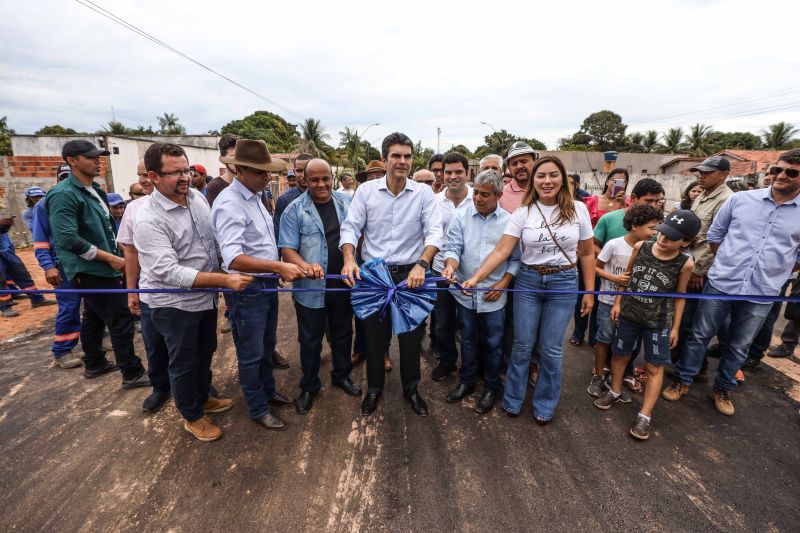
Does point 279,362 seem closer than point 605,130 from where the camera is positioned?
Yes

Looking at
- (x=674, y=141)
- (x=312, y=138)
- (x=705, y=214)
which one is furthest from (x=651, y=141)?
(x=705, y=214)

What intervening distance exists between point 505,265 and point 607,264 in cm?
124

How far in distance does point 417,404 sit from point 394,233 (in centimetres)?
154

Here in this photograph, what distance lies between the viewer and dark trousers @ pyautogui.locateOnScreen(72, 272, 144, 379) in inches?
139

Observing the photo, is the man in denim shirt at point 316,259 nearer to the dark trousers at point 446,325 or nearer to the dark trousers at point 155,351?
the dark trousers at point 446,325

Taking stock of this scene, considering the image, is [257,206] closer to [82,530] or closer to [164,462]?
[164,462]

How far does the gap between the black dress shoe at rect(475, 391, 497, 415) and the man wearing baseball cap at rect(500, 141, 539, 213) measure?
1789mm

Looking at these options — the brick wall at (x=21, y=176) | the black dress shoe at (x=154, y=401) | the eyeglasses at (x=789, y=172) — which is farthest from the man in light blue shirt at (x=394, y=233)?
the brick wall at (x=21, y=176)

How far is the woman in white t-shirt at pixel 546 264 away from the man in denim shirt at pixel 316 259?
1264mm

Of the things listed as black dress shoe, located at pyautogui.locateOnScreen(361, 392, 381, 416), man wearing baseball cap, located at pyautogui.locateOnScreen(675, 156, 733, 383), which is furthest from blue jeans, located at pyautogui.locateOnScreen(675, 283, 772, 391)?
black dress shoe, located at pyautogui.locateOnScreen(361, 392, 381, 416)

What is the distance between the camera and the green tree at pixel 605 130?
175 ft

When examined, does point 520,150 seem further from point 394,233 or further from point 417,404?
point 417,404

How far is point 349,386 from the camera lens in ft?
11.7

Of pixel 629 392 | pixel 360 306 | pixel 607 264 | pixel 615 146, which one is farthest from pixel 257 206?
pixel 615 146
